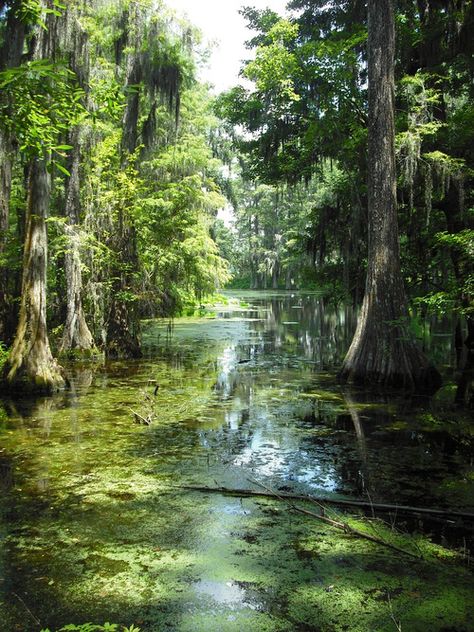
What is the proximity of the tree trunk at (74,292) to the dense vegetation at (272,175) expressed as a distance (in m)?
0.03

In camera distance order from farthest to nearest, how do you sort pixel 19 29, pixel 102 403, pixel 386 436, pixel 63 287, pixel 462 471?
1. pixel 63 287
2. pixel 19 29
3. pixel 102 403
4. pixel 386 436
5. pixel 462 471

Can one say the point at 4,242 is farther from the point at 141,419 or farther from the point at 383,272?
the point at 383,272

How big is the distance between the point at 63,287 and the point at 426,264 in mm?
8687

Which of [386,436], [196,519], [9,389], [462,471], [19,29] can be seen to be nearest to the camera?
[196,519]

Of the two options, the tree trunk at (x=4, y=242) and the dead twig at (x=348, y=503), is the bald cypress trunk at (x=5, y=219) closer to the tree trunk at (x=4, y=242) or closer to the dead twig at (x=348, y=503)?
the tree trunk at (x=4, y=242)

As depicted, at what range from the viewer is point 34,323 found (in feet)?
27.0

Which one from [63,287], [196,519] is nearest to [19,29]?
[63,287]

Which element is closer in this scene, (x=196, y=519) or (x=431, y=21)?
(x=196, y=519)

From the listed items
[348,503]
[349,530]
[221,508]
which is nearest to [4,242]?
[221,508]

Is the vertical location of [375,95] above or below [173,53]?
below

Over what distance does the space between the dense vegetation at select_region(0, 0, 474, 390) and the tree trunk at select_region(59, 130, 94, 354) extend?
Answer: 0.03 m

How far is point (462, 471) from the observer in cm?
468

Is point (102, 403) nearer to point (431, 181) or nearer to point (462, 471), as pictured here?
point (462, 471)

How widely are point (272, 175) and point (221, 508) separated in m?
12.4
